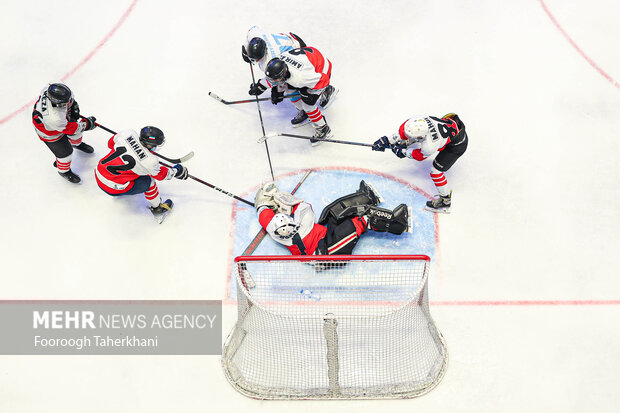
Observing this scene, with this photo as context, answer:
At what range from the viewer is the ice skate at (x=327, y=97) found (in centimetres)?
571

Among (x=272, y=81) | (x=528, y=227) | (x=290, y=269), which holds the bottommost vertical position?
(x=290, y=269)

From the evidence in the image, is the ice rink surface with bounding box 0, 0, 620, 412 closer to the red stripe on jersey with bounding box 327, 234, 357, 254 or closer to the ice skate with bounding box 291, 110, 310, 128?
the ice skate with bounding box 291, 110, 310, 128

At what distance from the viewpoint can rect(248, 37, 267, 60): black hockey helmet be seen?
520 centimetres

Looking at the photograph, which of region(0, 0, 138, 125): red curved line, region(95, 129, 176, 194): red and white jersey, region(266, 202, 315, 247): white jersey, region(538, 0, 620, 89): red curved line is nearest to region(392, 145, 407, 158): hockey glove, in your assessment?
region(266, 202, 315, 247): white jersey

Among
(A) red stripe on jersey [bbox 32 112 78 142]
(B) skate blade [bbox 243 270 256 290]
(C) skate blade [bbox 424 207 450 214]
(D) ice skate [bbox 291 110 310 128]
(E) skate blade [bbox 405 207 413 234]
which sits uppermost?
(D) ice skate [bbox 291 110 310 128]

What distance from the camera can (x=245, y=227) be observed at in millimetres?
5180

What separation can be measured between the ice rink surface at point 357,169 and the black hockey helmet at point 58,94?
951mm

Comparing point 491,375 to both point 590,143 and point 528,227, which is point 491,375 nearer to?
point 528,227

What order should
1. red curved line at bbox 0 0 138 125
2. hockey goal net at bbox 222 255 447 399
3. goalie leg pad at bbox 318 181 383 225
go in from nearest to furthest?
hockey goal net at bbox 222 255 447 399 < goalie leg pad at bbox 318 181 383 225 < red curved line at bbox 0 0 138 125

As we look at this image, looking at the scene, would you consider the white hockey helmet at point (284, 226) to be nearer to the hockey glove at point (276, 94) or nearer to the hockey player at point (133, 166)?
the hockey player at point (133, 166)

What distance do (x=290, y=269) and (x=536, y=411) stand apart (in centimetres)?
207

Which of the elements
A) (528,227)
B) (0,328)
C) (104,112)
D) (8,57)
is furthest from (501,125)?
(8,57)

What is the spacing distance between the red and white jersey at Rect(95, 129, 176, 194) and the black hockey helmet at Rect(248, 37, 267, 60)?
123 centimetres

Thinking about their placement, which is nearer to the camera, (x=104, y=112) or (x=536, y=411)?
(x=536, y=411)
